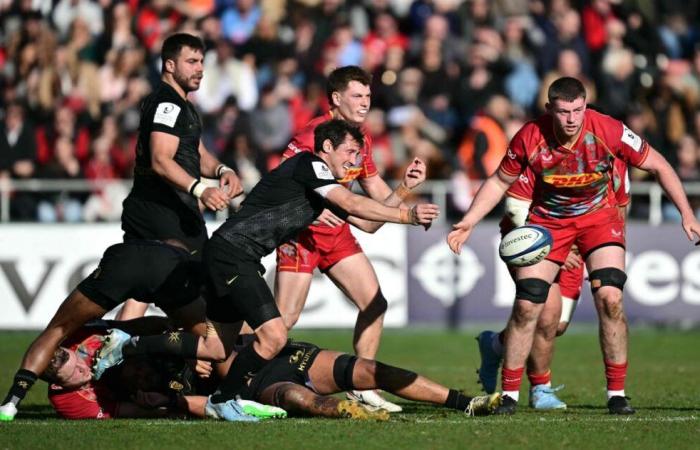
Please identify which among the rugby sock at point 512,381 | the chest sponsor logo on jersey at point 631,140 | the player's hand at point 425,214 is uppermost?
the chest sponsor logo on jersey at point 631,140

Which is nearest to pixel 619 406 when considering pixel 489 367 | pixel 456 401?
pixel 456 401

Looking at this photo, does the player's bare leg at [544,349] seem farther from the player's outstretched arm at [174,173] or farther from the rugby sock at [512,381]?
the player's outstretched arm at [174,173]

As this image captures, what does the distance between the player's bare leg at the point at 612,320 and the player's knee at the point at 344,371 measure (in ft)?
6.53

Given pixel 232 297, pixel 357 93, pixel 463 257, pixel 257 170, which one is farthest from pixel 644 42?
pixel 232 297

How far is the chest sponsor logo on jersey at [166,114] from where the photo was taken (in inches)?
434

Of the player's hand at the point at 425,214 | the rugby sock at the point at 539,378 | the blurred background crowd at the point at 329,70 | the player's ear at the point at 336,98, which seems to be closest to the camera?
the player's hand at the point at 425,214

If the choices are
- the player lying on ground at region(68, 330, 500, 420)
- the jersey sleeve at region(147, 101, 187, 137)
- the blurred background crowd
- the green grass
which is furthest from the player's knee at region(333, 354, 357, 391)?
the blurred background crowd

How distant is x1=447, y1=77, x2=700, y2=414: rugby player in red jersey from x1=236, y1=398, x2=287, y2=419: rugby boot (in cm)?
174

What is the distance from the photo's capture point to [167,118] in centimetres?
1105

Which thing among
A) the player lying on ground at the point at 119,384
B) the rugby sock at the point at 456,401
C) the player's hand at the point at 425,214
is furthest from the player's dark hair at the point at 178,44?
the rugby sock at the point at 456,401

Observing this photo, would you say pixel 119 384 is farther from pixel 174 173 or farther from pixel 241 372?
pixel 174 173

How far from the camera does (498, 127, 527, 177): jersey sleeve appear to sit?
10773 mm

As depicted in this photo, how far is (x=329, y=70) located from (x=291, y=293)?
30.5 feet

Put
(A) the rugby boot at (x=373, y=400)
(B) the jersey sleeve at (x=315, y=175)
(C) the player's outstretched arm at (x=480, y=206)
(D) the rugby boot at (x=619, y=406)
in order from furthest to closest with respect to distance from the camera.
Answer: (A) the rugby boot at (x=373, y=400)
(C) the player's outstretched arm at (x=480, y=206)
(D) the rugby boot at (x=619, y=406)
(B) the jersey sleeve at (x=315, y=175)
